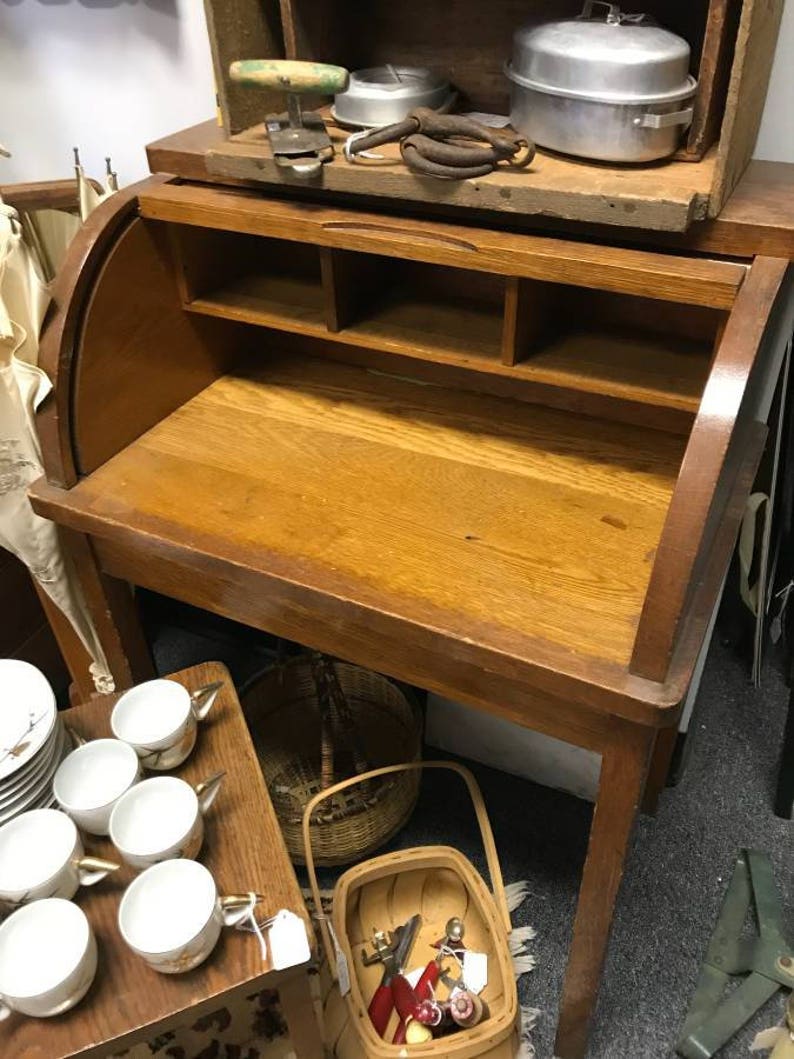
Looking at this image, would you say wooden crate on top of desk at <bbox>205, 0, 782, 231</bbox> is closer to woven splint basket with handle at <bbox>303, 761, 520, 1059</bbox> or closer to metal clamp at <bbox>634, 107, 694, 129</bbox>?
metal clamp at <bbox>634, 107, 694, 129</bbox>

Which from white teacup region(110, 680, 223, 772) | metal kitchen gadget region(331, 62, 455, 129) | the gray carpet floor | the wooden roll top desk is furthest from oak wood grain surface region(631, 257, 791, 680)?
the gray carpet floor

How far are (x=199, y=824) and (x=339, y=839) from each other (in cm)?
53

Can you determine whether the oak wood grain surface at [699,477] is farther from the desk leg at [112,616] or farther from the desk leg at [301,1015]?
the desk leg at [112,616]

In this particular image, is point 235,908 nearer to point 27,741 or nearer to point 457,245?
point 27,741

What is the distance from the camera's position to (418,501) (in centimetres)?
104

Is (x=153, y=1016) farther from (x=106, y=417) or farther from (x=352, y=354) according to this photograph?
(x=352, y=354)

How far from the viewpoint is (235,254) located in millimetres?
1223

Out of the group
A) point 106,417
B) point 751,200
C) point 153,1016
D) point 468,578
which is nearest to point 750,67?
point 751,200

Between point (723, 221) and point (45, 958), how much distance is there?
953 mm

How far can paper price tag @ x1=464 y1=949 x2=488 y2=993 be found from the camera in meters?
1.25

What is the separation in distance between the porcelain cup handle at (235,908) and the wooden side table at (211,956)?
20mm

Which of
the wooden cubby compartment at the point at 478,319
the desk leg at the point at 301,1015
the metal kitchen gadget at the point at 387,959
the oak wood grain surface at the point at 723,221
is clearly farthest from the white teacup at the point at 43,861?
the oak wood grain surface at the point at 723,221

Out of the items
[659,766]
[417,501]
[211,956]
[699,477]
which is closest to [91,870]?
[211,956]

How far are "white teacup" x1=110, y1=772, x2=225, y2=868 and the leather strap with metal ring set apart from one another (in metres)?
0.71
